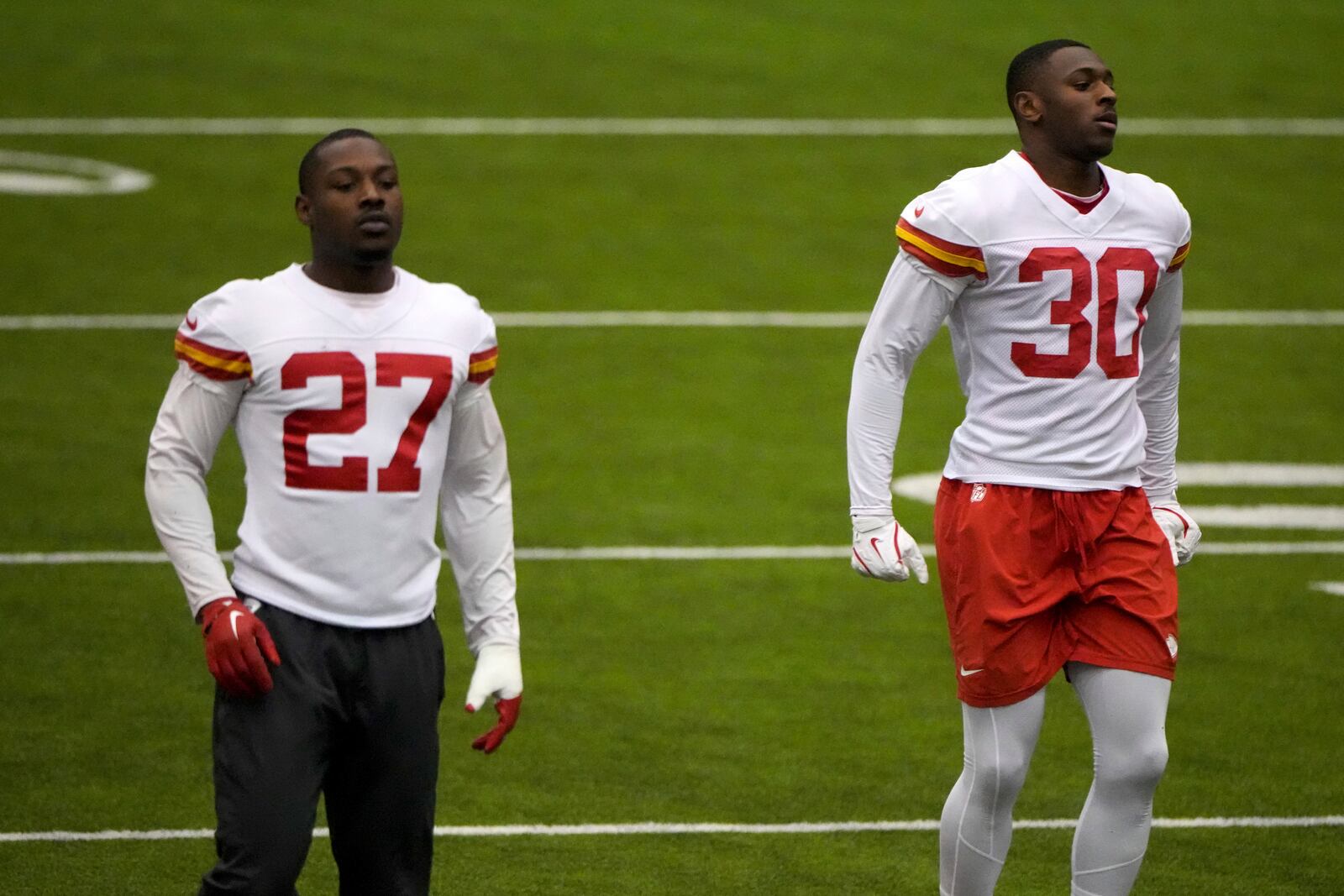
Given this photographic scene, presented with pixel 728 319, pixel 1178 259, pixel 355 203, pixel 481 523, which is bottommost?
pixel 728 319

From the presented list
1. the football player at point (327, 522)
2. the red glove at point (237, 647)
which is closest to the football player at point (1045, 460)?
the football player at point (327, 522)

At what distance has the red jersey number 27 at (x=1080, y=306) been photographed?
4.16 m

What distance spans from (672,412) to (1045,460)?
5.83 meters

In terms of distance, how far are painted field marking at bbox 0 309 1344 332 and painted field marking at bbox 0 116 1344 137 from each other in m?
3.10

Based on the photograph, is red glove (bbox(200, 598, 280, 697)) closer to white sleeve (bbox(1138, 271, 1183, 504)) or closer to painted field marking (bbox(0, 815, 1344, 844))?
white sleeve (bbox(1138, 271, 1183, 504))

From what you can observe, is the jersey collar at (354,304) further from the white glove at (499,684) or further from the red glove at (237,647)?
the white glove at (499,684)

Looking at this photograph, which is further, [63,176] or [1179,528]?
[63,176]

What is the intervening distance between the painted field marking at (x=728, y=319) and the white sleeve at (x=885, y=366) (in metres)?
6.93

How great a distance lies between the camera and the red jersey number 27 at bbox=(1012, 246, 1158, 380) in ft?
13.7

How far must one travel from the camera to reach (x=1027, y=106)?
4.29 m

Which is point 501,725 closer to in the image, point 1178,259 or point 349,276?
point 349,276

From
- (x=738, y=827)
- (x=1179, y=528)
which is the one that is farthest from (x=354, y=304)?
(x=738, y=827)

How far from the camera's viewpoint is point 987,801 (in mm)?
4230

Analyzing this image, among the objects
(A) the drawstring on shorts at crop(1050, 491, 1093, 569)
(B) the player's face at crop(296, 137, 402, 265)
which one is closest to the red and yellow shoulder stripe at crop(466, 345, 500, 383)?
(B) the player's face at crop(296, 137, 402, 265)
